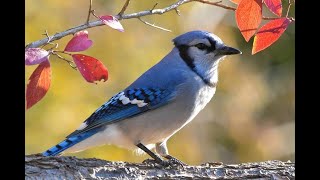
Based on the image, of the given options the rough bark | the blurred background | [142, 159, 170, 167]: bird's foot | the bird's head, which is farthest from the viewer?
the blurred background

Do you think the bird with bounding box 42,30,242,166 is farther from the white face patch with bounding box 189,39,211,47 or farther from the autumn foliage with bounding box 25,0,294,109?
the autumn foliage with bounding box 25,0,294,109

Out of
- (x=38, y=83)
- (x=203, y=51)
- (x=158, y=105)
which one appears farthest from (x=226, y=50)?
(x=38, y=83)

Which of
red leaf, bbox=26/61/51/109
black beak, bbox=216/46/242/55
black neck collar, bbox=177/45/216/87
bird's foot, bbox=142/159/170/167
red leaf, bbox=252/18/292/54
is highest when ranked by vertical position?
black neck collar, bbox=177/45/216/87

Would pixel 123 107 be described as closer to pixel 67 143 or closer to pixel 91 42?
pixel 67 143

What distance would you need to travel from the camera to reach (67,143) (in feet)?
8.63

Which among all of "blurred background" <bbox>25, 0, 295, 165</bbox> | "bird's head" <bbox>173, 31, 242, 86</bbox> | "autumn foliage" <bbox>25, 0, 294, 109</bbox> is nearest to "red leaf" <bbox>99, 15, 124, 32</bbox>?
"autumn foliage" <bbox>25, 0, 294, 109</bbox>

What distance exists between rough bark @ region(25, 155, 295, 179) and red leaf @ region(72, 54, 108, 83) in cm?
32

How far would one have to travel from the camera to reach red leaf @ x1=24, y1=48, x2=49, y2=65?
2037 mm

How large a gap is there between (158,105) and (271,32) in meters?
0.67

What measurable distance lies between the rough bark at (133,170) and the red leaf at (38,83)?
0.87 ft

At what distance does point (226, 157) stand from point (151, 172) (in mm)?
2484

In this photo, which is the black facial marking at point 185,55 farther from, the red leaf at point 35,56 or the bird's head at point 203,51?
the red leaf at point 35,56

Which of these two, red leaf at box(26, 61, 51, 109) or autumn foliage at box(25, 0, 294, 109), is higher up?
autumn foliage at box(25, 0, 294, 109)
